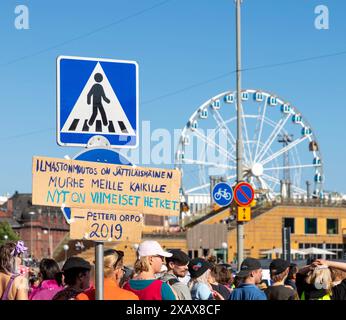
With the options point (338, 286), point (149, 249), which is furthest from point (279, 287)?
point (149, 249)

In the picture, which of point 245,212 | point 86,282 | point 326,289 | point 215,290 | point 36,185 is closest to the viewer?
point 36,185

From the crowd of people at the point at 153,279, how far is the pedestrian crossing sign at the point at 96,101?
1.09m

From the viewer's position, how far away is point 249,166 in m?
89.0

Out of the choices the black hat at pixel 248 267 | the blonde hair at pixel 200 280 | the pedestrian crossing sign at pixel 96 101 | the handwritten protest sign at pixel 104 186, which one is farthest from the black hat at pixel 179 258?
the handwritten protest sign at pixel 104 186

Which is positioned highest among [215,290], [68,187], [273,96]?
[273,96]

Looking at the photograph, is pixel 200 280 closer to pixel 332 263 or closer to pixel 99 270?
pixel 332 263

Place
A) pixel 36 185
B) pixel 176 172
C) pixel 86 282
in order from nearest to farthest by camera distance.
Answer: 1. pixel 36 185
2. pixel 176 172
3. pixel 86 282

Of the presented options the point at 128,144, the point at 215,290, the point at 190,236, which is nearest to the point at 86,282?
the point at 128,144

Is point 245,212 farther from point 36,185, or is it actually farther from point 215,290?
point 36,185

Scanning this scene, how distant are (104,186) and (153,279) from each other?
162 centimetres

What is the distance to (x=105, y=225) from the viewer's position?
23.9ft

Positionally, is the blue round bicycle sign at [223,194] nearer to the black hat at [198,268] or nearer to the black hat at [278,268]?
the black hat at [198,268]

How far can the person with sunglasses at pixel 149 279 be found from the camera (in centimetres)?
842
